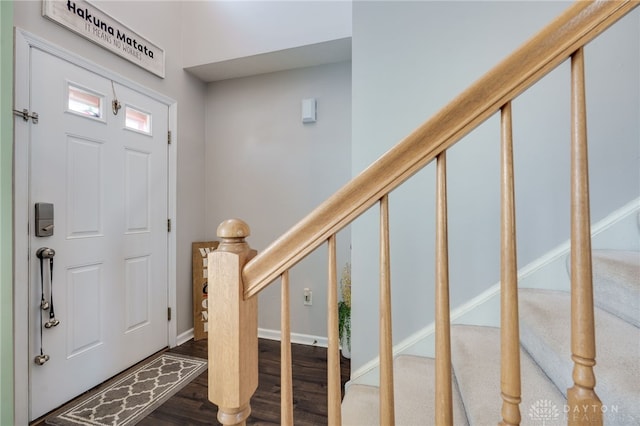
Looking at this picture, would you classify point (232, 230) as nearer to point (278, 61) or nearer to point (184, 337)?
point (278, 61)

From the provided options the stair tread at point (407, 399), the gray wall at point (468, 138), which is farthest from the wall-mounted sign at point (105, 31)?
the stair tread at point (407, 399)

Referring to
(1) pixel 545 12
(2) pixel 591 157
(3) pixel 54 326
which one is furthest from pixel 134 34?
(2) pixel 591 157

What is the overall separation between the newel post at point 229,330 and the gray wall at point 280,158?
180 centimetres

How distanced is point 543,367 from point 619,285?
0.41 m

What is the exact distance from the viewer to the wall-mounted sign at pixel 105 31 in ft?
5.60

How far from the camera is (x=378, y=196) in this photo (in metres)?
0.60

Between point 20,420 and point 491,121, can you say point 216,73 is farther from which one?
point 20,420

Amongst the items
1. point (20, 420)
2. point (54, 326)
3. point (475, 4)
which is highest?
point (475, 4)

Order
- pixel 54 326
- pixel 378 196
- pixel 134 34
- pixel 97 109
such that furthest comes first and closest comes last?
1. pixel 134 34
2. pixel 97 109
3. pixel 54 326
4. pixel 378 196

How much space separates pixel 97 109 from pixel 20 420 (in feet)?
6.13

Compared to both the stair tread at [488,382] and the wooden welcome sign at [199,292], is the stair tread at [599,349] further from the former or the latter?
the wooden welcome sign at [199,292]

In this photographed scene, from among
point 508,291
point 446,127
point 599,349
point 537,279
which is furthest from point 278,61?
point 599,349

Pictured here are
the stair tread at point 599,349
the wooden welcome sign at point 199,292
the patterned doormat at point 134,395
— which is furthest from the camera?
the wooden welcome sign at point 199,292

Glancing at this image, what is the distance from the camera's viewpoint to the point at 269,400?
5.82 feet
